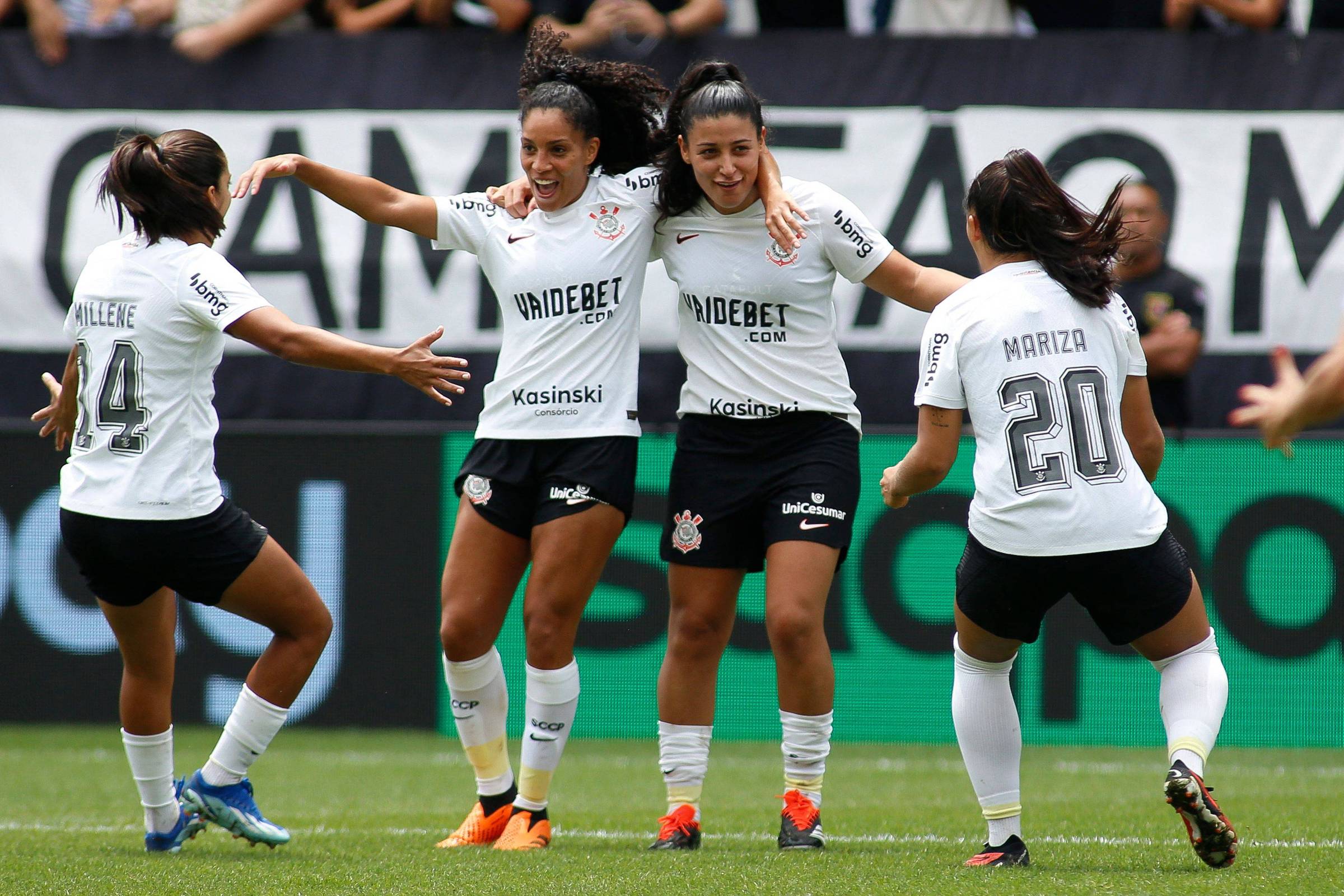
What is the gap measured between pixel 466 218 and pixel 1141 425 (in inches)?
82.7

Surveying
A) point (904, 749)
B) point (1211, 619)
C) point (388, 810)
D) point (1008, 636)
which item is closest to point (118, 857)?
point (388, 810)

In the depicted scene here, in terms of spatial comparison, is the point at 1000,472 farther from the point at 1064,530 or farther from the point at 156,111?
the point at 156,111

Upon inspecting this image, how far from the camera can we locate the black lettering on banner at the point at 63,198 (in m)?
8.84

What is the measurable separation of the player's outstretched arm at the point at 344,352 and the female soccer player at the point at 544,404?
1.86 feet

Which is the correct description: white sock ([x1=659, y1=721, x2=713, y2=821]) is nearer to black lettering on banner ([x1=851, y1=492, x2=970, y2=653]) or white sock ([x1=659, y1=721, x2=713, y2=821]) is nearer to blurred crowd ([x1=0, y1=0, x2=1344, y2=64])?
black lettering on banner ([x1=851, y1=492, x2=970, y2=653])

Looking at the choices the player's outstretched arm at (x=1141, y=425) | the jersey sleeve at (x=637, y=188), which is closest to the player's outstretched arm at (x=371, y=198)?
the jersey sleeve at (x=637, y=188)

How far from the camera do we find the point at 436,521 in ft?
26.1

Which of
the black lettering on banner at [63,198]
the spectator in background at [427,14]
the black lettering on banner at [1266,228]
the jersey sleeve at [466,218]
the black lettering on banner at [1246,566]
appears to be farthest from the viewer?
the spectator in background at [427,14]

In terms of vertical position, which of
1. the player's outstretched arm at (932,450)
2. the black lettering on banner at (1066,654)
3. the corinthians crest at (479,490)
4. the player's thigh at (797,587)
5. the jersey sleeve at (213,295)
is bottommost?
the black lettering on banner at (1066,654)

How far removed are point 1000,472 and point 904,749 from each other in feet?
13.4

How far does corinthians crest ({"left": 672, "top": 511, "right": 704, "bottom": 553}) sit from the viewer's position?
4617 mm

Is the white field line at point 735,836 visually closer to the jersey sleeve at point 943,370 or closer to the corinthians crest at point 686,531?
the corinthians crest at point 686,531

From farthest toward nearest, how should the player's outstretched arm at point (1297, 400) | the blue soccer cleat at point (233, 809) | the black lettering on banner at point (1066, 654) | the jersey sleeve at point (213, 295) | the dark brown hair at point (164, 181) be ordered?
the black lettering on banner at point (1066, 654) → the blue soccer cleat at point (233, 809) → the dark brown hair at point (164, 181) → the jersey sleeve at point (213, 295) → the player's outstretched arm at point (1297, 400)

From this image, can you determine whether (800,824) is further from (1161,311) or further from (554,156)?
(1161,311)
